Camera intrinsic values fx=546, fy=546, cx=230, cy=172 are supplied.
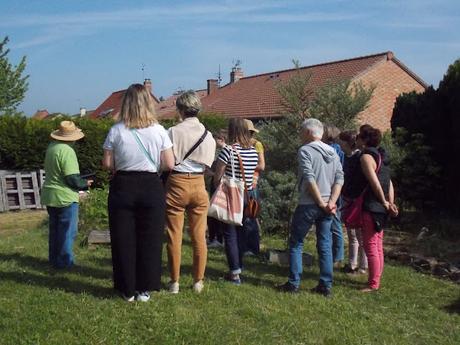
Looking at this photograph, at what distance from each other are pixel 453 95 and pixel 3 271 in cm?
822

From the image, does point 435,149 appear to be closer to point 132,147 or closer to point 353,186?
point 353,186

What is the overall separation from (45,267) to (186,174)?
7.19 feet

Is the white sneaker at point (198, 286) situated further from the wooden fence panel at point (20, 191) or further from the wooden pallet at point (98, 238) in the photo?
the wooden fence panel at point (20, 191)

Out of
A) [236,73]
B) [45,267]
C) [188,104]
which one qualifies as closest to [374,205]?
[188,104]

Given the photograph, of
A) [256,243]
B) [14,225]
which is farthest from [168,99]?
[256,243]

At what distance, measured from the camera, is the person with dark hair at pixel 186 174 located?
4.84 m

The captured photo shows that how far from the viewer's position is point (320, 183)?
205 inches

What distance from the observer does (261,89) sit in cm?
3594

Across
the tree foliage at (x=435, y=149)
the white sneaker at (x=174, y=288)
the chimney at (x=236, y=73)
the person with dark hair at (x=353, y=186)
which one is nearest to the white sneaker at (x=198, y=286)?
the white sneaker at (x=174, y=288)

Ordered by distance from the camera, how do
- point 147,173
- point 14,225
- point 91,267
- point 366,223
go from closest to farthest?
point 147,173, point 366,223, point 91,267, point 14,225

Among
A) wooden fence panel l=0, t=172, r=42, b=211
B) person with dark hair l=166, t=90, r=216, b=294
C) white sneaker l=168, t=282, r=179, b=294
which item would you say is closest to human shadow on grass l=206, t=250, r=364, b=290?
white sneaker l=168, t=282, r=179, b=294

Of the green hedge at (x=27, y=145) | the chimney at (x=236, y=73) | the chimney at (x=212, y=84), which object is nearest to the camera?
the green hedge at (x=27, y=145)

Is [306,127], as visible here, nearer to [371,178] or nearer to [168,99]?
[371,178]

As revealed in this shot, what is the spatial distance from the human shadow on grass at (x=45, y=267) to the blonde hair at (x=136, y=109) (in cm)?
188
